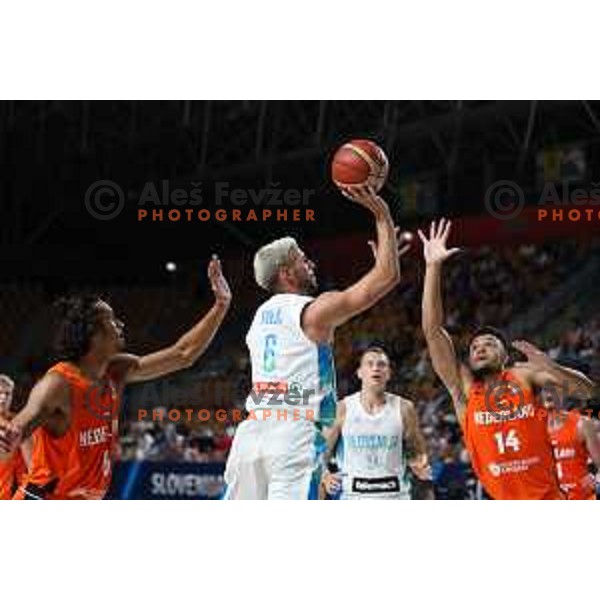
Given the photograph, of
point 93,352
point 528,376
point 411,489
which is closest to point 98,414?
point 93,352

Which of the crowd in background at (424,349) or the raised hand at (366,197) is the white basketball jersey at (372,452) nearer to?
the crowd in background at (424,349)

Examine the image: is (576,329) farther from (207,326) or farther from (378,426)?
(207,326)

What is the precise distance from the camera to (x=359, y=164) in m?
9.08

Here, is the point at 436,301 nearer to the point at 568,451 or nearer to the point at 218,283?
the point at 568,451

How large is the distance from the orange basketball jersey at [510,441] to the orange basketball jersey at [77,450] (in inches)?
103

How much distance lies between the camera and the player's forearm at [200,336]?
9.19m

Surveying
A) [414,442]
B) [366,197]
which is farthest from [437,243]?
[414,442]

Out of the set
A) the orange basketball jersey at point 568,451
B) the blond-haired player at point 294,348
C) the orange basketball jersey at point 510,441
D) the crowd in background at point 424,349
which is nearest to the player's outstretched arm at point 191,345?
the crowd in background at point 424,349

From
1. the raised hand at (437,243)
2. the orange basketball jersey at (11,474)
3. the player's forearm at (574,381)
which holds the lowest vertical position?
the orange basketball jersey at (11,474)

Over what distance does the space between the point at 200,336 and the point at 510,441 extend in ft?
7.73

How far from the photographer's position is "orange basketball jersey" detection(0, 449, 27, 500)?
8727 millimetres

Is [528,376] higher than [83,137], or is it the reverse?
[83,137]
